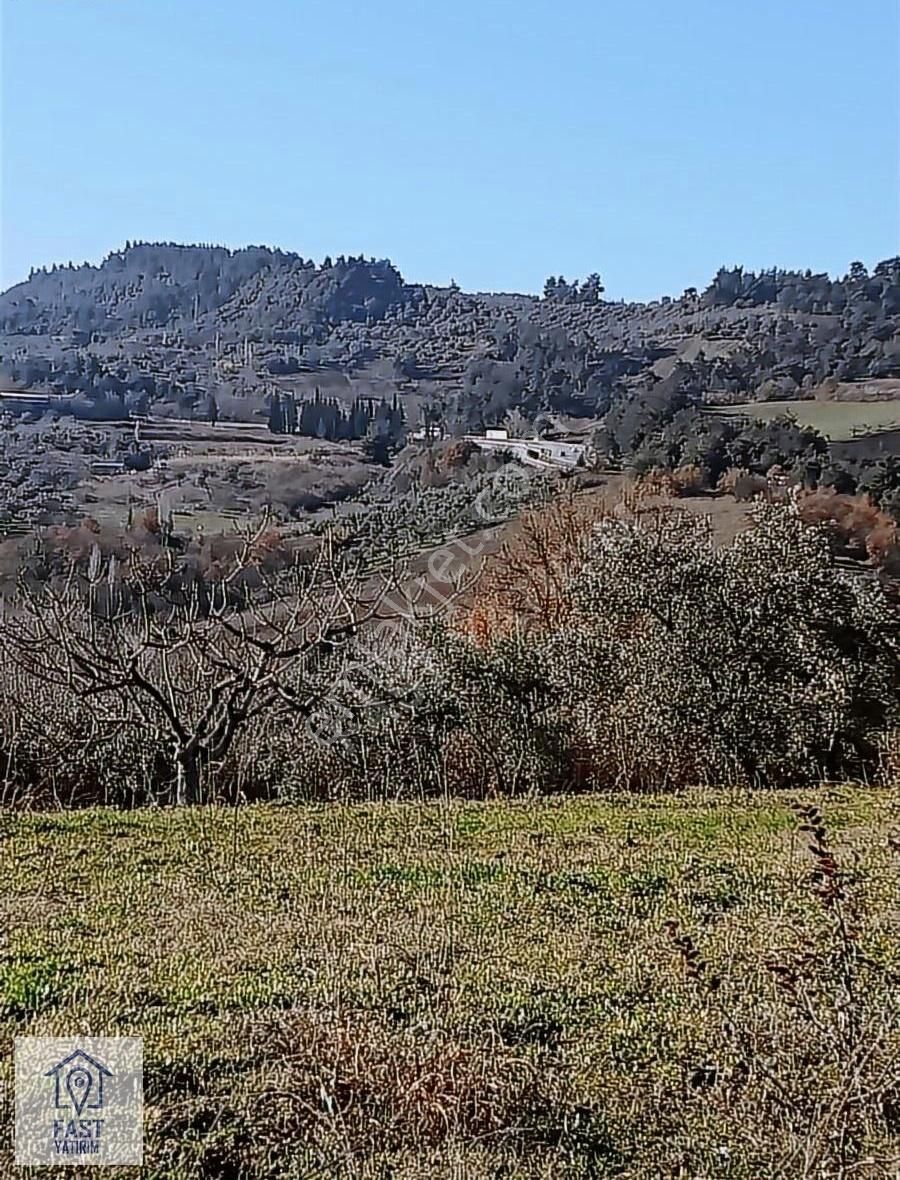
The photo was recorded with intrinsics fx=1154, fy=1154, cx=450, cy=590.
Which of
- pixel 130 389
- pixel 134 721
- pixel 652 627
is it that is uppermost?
pixel 130 389

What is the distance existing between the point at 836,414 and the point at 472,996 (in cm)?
1320

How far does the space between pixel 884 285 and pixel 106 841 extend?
12.8 meters

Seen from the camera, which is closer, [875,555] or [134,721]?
[134,721]

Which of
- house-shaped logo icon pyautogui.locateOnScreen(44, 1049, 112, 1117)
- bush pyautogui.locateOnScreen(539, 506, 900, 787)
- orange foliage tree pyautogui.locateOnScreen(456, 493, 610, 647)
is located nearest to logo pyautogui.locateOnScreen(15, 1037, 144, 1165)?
house-shaped logo icon pyautogui.locateOnScreen(44, 1049, 112, 1117)

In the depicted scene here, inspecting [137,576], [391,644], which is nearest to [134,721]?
[137,576]

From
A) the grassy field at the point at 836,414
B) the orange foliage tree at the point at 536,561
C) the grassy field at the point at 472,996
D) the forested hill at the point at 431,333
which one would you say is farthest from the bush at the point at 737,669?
the grassy field at the point at 836,414

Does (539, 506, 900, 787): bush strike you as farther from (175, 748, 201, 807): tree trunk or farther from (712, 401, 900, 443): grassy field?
(712, 401, 900, 443): grassy field

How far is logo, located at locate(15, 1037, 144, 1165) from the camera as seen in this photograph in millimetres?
2031

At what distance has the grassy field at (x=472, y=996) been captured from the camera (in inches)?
82.6

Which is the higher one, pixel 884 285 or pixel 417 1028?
pixel 884 285

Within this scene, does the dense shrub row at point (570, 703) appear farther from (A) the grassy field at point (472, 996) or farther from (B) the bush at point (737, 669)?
(A) the grassy field at point (472, 996)

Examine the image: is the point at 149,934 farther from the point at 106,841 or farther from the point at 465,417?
the point at 465,417

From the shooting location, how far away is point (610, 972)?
3088mm

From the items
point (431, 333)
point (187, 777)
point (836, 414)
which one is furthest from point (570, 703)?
point (836, 414)
